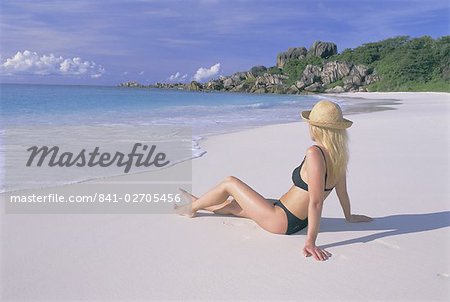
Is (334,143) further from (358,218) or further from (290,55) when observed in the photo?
(290,55)

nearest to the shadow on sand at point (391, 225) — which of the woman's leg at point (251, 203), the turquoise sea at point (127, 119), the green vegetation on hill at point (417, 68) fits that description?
the woman's leg at point (251, 203)

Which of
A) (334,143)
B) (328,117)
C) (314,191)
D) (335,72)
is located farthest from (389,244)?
(335,72)

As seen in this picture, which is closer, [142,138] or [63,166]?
[63,166]

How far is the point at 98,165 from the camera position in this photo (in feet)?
22.1

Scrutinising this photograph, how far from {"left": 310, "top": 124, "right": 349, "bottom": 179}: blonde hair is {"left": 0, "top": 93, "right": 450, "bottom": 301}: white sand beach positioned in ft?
2.23

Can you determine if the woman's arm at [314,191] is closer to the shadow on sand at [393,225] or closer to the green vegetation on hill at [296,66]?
the shadow on sand at [393,225]

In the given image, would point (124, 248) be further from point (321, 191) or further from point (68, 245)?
point (321, 191)

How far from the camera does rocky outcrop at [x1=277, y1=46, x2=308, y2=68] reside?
106 metres

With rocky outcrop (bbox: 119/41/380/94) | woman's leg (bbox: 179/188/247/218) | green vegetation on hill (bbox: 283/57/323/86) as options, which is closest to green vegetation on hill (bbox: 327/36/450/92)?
rocky outcrop (bbox: 119/41/380/94)

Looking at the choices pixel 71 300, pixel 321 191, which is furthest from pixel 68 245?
pixel 321 191

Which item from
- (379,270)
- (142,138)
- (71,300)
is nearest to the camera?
(71,300)

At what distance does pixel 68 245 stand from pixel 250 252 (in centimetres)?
143

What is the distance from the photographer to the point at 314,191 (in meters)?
3.37

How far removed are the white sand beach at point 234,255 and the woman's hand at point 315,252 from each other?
7 centimetres
